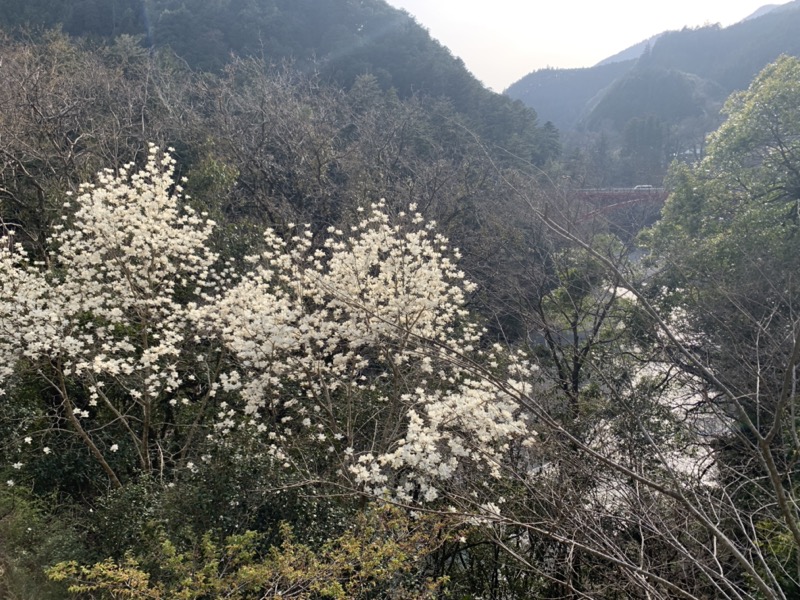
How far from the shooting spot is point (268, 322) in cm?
610

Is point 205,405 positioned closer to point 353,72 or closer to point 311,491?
point 311,491

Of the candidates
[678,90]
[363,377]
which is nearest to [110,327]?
[363,377]

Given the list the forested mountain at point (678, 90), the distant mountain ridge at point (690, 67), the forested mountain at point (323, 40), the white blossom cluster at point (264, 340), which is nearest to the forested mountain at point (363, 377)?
the white blossom cluster at point (264, 340)

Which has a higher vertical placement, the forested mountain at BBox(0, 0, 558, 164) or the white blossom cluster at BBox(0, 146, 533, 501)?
the forested mountain at BBox(0, 0, 558, 164)

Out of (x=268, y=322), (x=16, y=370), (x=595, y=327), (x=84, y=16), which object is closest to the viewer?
(x=268, y=322)

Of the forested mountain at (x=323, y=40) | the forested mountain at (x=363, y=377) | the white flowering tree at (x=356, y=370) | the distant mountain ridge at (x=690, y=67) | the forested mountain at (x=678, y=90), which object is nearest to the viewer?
the forested mountain at (x=363, y=377)

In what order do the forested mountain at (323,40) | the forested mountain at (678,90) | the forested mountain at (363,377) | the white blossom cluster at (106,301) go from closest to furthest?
the forested mountain at (363,377) < the white blossom cluster at (106,301) < the forested mountain at (323,40) < the forested mountain at (678,90)

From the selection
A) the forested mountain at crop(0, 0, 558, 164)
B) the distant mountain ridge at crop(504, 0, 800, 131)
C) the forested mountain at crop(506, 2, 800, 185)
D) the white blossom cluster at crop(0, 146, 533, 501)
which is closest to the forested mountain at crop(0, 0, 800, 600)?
the white blossom cluster at crop(0, 146, 533, 501)

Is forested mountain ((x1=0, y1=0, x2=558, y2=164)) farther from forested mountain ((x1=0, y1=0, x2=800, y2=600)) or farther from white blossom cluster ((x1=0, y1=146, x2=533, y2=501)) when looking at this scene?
white blossom cluster ((x1=0, y1=146, x2=533, y2=501))

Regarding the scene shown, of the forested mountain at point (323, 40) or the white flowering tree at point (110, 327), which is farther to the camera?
the forested mountain at point (323, 40)

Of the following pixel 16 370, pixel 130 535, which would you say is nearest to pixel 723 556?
pixel 130 535

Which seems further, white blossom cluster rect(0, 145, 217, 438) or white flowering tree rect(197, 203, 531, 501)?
white blossom cluster rect(0, 145, 217, 438)

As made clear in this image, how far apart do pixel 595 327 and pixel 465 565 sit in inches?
175

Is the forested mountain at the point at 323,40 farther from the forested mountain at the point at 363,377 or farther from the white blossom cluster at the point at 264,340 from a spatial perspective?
the white blossom cluster at the point at 264,340
